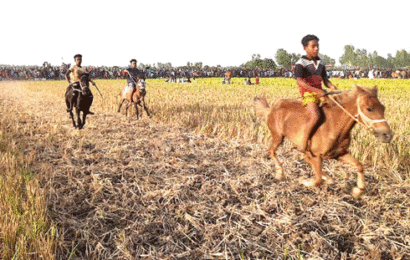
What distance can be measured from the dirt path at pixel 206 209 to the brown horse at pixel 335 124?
492mm

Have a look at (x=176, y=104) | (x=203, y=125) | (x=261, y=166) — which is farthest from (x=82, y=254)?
(x=176, y=104)

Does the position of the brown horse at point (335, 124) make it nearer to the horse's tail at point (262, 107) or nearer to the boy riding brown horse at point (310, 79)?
the boy riding brown horse at point (310, 79)

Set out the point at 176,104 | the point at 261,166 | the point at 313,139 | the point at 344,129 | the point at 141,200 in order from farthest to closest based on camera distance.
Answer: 1. the point at 176,104
2. the point at 261,166
3. the point at 141,200
4. the point at 313,139
5. the point at 344,129

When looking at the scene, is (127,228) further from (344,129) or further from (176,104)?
(176,104)

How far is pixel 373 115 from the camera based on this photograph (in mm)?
3049

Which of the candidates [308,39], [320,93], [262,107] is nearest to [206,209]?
[262,107]

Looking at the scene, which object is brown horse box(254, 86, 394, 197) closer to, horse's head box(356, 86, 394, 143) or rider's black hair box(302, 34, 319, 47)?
horse's head box(356, 86, 394, 143)

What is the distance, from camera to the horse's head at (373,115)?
2953mm

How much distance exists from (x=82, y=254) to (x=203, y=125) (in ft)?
20.4

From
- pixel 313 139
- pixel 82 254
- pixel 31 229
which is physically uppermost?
pixel 313 139

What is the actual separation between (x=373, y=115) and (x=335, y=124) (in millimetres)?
483

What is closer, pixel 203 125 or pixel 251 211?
pixel 251 211

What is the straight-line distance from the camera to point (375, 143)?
587 cm

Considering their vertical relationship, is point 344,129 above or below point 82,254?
above
